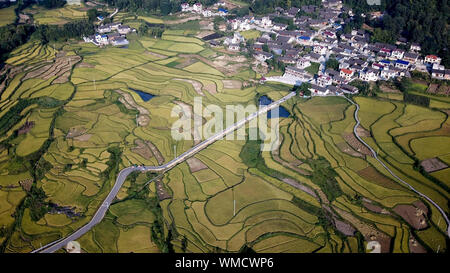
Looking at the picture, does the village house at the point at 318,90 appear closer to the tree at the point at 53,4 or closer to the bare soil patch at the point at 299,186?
the bare soil patch at the point at 299,186

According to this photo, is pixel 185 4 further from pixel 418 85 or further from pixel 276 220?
pixel 276 220

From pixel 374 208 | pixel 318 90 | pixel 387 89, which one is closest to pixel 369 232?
pixel 374 208

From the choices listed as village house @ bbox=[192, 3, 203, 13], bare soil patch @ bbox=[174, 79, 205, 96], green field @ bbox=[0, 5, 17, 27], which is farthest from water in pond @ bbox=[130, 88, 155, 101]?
green field @ bbox=[0, 5, 17, 27]

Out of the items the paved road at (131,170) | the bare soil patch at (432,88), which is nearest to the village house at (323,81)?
the paved road at (131,170)

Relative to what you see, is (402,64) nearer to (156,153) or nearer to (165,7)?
(156,153)

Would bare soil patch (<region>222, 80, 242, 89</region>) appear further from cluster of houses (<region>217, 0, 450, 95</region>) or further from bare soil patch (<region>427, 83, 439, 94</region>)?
bare soil patch (<region>427, 83, 439, 94</region>)
